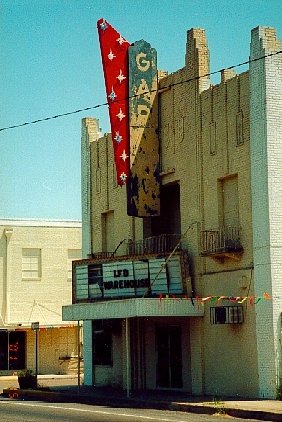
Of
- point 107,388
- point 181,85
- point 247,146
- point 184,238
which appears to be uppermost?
point 181,85

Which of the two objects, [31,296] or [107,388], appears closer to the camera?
[107,388]

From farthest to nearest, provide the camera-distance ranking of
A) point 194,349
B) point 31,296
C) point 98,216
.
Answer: point 31,296 → point 98,216 → point 194,349

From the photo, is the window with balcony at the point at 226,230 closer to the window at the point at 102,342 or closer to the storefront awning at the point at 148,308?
the storefront awning at the point at 148,308

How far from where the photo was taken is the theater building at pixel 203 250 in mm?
24406

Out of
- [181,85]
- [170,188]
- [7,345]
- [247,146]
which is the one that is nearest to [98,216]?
[170,188]

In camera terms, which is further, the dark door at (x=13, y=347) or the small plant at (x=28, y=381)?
the dark door at (x=13, y=347)

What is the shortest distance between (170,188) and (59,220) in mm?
16138

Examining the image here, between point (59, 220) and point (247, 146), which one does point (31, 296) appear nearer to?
point (59, 220)

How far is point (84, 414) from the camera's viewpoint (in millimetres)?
21703

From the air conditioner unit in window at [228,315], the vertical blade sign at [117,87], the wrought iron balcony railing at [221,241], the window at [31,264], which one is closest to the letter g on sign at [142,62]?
the vertical blade sign at [117,87]

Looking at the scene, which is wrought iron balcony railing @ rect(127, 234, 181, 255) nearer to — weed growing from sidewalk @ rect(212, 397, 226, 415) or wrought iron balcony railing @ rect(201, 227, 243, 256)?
wrought iron balcony railing @ rect(201, 227, 243, 256)

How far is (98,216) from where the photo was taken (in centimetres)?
3366

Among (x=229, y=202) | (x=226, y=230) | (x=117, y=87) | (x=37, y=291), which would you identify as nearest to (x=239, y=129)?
(x=229, y=202)

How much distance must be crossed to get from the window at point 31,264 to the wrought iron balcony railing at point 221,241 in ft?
60.8
